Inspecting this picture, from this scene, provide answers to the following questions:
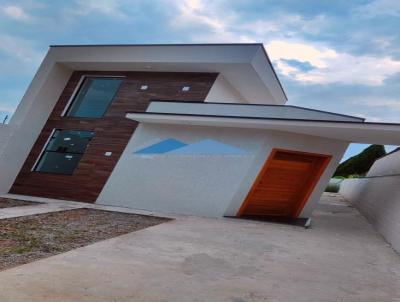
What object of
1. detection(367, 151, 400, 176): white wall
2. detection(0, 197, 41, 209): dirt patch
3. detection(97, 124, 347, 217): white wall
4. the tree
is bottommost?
detection(0, 197, 41, 209): dirt patch

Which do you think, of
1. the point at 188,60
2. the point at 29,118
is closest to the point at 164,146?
the point at 188,60

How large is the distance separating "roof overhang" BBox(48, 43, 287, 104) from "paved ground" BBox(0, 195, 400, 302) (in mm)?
5756

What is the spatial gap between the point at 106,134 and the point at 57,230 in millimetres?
6161

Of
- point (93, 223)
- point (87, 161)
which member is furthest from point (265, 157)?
point (87, 161)

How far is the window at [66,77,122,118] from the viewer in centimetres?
1367

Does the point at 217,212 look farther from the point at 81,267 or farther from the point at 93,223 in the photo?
the point at 81,267

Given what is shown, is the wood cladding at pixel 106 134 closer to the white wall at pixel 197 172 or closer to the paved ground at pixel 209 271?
the white wall at pixel 197 172

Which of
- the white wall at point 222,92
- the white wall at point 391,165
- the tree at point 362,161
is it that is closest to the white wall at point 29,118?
the white wall at point 222,92

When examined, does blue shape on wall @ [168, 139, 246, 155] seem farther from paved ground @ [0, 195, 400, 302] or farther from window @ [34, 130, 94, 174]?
window @ [34, 130, 94, 174]

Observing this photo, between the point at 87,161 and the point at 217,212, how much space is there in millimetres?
4992

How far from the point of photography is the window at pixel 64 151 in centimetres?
1311

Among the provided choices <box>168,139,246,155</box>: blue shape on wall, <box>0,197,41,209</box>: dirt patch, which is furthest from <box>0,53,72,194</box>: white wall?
<box>168,139,246,155</box>: blue shape on wall

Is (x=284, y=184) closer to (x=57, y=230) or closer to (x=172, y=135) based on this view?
(x=172, y=135)

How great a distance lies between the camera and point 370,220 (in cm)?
1283
